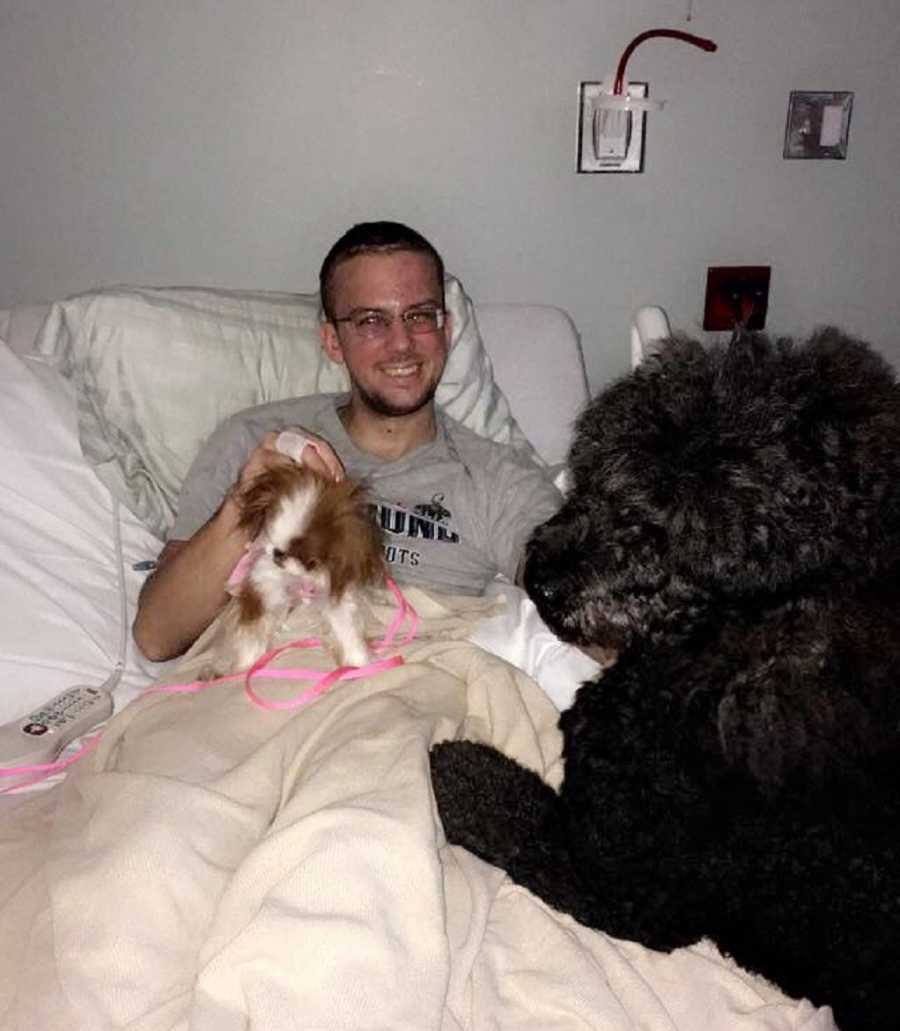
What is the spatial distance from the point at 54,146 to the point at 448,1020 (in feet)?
8.23

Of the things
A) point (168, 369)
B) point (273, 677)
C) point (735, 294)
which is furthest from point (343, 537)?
point (735, 294)

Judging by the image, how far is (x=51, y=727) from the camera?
6.07 feet

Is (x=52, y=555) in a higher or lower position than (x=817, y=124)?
lower

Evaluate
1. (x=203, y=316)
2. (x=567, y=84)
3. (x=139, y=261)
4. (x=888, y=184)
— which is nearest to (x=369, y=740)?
(x=203, y=316)

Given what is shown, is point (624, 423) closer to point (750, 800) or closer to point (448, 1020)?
point (750, 800)

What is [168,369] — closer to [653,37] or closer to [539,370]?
[539,370]

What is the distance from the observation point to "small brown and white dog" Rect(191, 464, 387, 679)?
5.61ft

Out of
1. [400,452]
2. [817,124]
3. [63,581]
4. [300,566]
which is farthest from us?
[817,124]

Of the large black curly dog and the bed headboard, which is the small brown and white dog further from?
the bed headboard

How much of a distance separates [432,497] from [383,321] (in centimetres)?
44

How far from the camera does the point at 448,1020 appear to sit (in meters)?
1.29

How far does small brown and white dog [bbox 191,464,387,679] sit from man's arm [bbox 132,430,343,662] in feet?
0.12

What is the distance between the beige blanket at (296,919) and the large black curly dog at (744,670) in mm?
89

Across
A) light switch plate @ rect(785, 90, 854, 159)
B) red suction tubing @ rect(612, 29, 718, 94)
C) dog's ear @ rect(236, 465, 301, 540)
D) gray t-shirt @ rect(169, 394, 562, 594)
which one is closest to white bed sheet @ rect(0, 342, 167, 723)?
gray t-shirt @ rect(169, 394, 562, 594)
